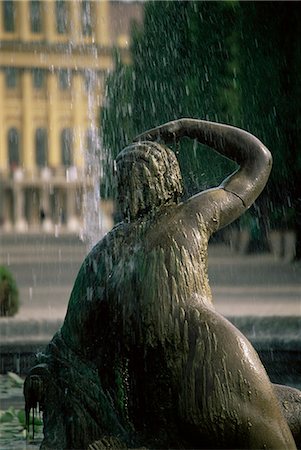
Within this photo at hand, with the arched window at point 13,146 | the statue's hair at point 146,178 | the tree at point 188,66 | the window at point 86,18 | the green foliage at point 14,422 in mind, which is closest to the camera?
the statue's hair at point 146,178

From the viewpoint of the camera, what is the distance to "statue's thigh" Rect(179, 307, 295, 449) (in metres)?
2.96

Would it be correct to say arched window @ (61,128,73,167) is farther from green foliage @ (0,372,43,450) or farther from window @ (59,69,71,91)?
green foliage @ (0,372,43,450)

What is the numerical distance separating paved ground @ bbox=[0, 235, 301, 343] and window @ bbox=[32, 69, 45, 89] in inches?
1872

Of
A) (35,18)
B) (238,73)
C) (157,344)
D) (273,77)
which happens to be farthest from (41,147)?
(157,344)

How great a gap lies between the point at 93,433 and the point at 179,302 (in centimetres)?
43

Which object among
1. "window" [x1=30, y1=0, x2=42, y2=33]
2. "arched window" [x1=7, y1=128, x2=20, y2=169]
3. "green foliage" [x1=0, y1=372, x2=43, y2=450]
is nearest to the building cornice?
"window" [x1=30, y1=0, x2=42, y2=33]

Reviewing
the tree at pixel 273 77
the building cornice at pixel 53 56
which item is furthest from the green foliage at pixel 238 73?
the building cornice at pixel 53 56

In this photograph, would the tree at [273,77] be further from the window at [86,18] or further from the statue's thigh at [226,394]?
the window at [86,18]

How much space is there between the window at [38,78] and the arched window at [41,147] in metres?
2.76

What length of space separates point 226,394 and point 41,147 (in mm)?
69952

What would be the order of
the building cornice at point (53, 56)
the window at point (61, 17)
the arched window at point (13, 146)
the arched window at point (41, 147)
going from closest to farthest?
the window at point (61, 17) → the arched window at point (41, 147) → the arched window at point (13, 146) → the building cornice at point (53, 56)

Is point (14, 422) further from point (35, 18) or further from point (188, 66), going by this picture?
point (35, 18)

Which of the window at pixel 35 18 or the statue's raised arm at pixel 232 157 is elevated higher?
the window at pixel 35 18

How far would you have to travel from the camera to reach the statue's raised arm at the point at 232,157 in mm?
3256
